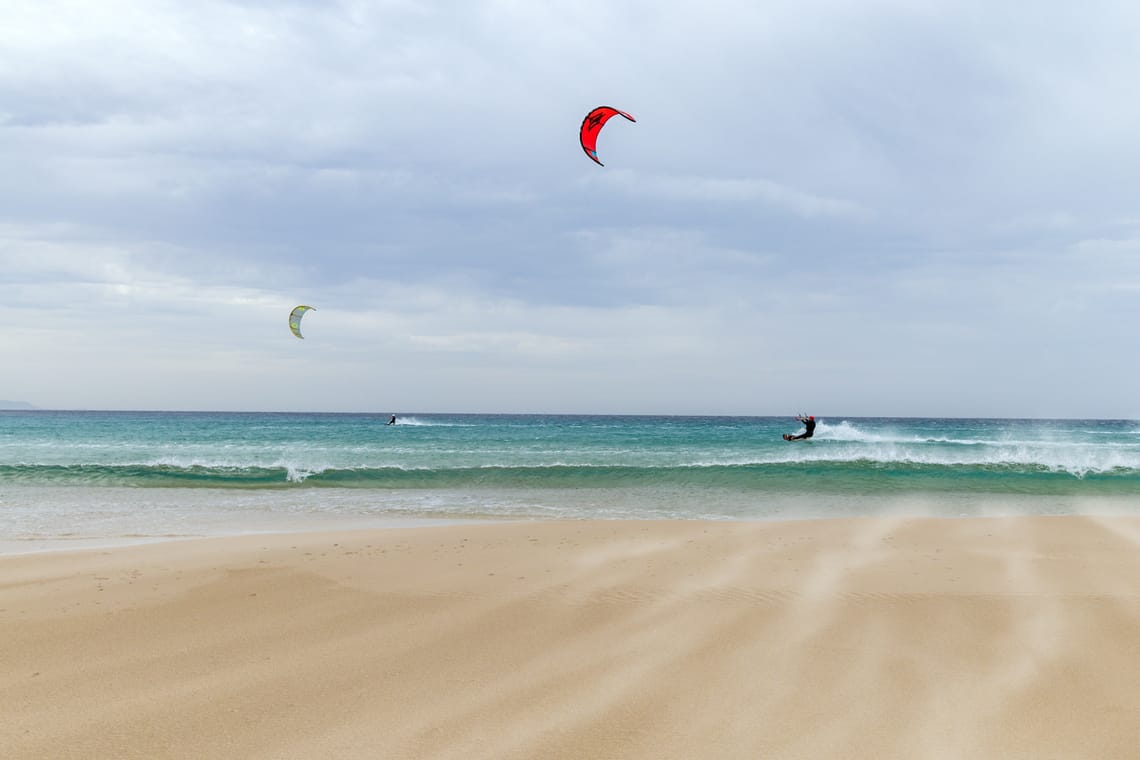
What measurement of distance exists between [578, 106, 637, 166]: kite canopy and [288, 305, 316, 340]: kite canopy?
45.0 ft

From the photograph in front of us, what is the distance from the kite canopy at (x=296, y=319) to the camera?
2247 centimetres

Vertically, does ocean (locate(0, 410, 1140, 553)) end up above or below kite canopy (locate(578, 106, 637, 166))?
below

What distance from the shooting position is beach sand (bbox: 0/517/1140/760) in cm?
344

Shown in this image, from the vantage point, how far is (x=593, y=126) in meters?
11.9

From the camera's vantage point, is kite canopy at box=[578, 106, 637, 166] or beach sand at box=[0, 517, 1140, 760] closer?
beach sand at box=[0, 517, 1140, 760]

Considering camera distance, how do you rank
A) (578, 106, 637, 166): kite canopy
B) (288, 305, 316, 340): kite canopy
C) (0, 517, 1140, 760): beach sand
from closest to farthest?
(0, 517, 1140, 760): beach sand
(578, 106, 637, 166): kite canopy
(288, 305, 316, 340): kite canopy

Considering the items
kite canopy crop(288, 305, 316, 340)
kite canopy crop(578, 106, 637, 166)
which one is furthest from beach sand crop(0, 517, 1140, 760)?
kite canopy crop(288, 305, 316, 340)

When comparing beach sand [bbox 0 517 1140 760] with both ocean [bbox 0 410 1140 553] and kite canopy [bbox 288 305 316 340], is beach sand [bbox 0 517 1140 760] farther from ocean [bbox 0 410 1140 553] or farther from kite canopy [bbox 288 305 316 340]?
kite canopy [bbox 288 305 316 340]

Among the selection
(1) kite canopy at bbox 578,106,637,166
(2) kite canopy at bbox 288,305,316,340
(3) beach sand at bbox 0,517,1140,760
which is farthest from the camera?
(2) kite canopy at bbox 288,305,316,340

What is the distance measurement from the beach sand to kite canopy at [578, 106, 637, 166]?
6.55 metres

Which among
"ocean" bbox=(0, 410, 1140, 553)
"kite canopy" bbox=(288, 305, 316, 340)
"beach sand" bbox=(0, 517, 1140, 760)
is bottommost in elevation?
"ocean" bbox=(0, 410, 1140, 553)

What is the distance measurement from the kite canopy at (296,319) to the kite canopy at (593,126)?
540 inches

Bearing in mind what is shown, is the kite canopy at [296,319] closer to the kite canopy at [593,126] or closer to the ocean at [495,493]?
the ocean at [495,493]

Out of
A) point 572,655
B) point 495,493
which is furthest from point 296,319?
point 572,655
